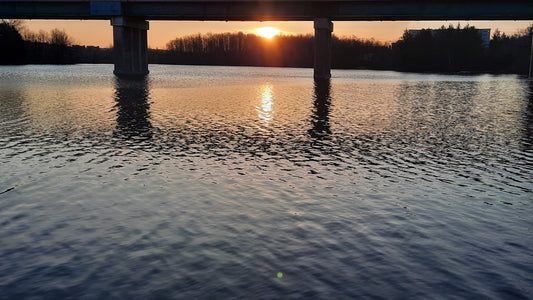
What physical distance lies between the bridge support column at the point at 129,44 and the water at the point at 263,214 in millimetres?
60997

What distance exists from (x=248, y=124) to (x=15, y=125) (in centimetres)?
1094

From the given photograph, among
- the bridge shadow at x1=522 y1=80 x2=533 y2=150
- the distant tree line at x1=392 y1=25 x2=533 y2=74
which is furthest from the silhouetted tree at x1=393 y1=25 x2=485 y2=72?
the bridge shadow at x1=522 y1=80 x2=533 y2=150

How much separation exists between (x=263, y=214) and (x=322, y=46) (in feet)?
222

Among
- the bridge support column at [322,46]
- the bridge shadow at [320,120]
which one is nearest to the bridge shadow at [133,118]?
the bridge shadow at [320,120]

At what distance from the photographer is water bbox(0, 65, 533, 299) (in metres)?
7.16

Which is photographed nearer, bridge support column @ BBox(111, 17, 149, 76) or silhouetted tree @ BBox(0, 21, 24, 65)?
bridge support column @ BBox(111, 17, 149, 76)

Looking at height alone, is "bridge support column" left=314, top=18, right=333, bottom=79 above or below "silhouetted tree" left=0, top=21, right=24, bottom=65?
below

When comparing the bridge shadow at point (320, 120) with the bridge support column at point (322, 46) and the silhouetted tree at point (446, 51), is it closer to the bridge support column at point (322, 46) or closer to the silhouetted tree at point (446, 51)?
the bridge support column at point (322, 46)

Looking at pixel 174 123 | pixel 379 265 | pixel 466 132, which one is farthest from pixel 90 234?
pixel 466 132

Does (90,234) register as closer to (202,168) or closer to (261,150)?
(202,168)

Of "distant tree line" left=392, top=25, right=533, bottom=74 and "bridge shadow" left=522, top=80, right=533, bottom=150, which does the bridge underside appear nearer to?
"bridge shadow" left=522, top=80, right=533, bottom=150

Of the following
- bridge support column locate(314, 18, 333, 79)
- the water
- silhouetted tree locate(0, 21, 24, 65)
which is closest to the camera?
the water

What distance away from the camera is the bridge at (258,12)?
217ft

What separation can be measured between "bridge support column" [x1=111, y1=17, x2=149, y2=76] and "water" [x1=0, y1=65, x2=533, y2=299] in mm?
60997
